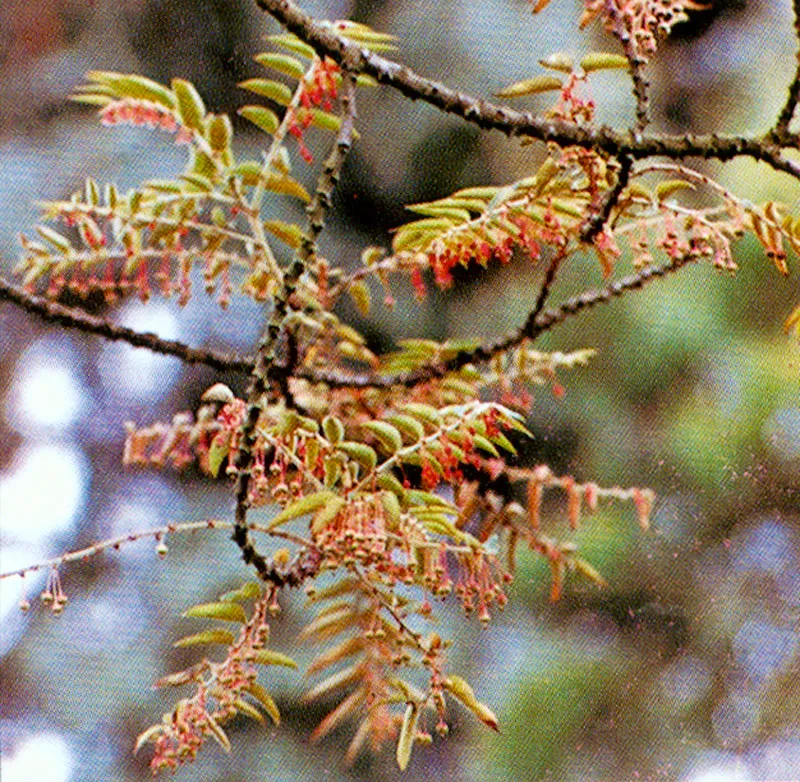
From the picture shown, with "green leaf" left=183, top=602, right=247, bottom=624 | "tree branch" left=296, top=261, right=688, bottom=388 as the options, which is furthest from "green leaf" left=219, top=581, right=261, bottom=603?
"tree branch" left=296, top=261, right=688, bottom=388

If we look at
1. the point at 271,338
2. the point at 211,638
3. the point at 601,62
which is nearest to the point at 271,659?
the point at 211,638

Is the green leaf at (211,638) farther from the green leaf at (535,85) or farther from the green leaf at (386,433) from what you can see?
the green leaf at (535,85)

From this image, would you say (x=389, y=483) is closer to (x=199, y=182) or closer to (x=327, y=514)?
(x=327, y=514)

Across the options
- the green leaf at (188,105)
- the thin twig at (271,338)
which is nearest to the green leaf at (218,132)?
the green leaf at (188,105)

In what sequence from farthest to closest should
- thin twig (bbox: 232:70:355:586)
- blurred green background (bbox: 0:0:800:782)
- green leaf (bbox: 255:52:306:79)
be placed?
blurred green background (bbox: 0:0:800:782)
green leaf (bbox: 255:52:306:79)
thin twig (bbox: 232:70:355:586)

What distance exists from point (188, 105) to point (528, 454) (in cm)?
26

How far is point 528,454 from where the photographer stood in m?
0.57

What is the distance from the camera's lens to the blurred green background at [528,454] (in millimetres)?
553

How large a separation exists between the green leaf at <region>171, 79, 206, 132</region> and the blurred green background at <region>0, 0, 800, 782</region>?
23 centimetres

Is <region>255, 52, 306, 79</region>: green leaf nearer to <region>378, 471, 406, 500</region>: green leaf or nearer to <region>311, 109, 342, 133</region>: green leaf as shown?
<region>311, 109, 342, 133</region>: green leaf

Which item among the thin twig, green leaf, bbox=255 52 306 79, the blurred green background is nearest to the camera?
the thin twig

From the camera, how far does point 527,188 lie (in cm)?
38

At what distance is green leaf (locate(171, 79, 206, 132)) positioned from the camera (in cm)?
42

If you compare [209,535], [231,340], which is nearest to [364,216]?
[231,340]
